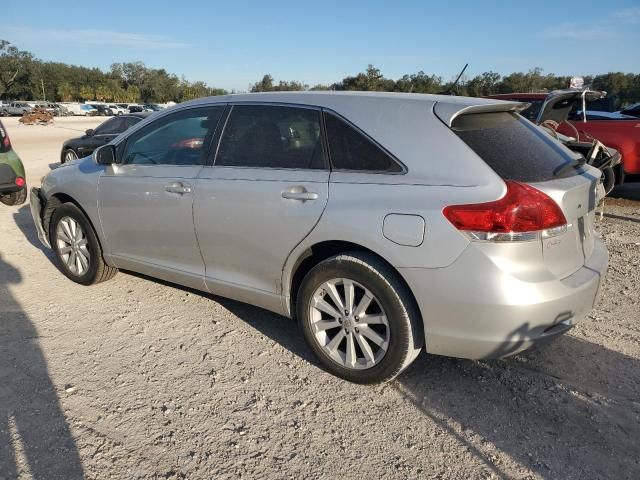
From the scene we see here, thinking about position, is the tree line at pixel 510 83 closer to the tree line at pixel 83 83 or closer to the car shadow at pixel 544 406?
the car shadow at pixel 544 406

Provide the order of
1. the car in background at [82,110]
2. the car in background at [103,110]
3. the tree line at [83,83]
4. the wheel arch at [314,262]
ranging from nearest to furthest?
the wheel arch at [314,262] < the car in background at [103,110] < the car in background at [82,110] < the tree line at [83,83]

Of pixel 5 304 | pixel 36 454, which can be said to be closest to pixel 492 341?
pixel 36 454

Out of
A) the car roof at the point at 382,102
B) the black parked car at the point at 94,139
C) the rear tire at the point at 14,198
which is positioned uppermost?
the car roof at the point at 382,102

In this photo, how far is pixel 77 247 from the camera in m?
4.69

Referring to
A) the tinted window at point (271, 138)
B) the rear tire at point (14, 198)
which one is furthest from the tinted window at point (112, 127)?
the tinted window at point (271, 138)

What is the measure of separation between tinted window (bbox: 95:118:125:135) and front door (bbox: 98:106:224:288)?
9.86m

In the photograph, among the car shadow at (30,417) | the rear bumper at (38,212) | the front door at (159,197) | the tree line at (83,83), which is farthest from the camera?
the tree line at (83,83)

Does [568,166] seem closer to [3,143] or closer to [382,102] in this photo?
[382,102]

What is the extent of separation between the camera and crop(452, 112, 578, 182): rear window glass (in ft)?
9.04

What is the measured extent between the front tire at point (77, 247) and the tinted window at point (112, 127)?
30.1 feet

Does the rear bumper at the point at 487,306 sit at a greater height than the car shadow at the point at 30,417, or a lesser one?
greater

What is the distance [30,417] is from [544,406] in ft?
9.21

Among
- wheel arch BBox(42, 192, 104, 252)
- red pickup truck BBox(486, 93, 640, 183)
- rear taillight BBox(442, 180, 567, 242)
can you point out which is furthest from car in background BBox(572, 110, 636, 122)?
wheel arch BBox(42, 192, 104, 252)

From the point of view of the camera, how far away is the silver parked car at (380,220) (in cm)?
263
